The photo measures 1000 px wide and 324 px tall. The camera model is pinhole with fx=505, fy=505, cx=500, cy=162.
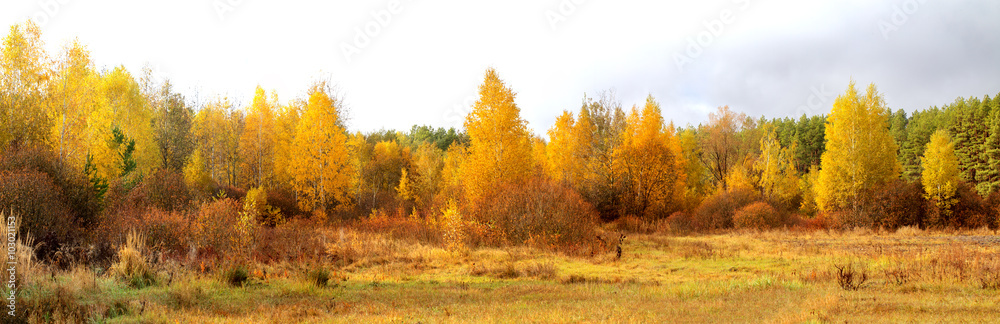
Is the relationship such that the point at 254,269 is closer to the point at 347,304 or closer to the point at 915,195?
the point at 347,304

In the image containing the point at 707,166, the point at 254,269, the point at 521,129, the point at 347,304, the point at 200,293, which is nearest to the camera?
the point at 347,304

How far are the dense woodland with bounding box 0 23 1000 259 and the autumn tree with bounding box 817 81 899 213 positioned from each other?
92 mm

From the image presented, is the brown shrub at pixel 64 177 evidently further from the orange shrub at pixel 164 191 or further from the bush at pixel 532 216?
the bush at pixel 532 216

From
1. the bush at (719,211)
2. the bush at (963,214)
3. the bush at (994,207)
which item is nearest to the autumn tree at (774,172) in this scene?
the bush at (719,211)

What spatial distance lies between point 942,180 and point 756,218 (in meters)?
13.0

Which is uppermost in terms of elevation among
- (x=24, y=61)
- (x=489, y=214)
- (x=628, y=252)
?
(x=24, y=61)

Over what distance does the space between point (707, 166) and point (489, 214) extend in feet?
138

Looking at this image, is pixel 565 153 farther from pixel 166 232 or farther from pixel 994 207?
pixel 166 232

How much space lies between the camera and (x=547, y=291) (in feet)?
36.2

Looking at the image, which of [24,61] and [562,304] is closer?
[562,304]

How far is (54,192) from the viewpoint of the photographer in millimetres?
15039

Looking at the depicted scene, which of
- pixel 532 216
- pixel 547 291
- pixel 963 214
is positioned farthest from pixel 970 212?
pixel 547 291

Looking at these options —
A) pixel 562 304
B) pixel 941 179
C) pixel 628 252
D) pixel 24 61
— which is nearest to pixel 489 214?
pixel 628 252

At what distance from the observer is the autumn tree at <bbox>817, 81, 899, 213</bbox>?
31.2 metres
